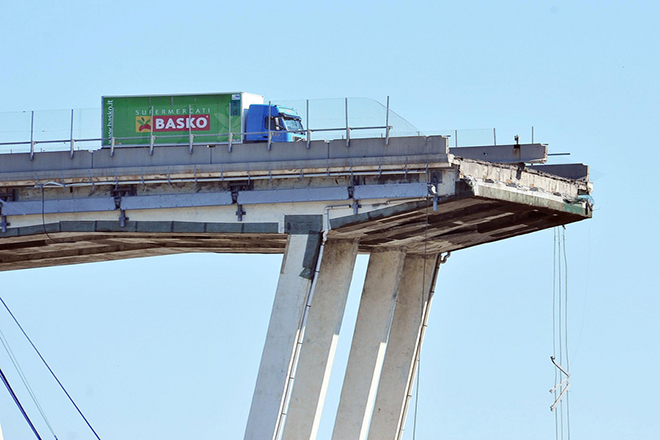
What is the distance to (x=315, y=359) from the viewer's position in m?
67.9

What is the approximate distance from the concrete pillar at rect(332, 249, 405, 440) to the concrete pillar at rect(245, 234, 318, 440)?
10.1 m

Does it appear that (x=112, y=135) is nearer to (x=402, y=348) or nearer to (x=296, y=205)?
(x=296, y=205)

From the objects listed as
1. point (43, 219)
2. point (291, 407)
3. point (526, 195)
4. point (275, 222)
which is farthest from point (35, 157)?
point (526, 195)

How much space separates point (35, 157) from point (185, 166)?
7132 millimetres

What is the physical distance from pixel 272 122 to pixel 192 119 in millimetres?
3590

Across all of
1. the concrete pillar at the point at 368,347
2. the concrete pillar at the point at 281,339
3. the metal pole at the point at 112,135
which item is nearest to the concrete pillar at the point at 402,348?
the concrete pillar at the point at 368,347

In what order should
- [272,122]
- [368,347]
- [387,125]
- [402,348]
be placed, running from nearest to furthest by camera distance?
[387,125] → [272,122] → [368,347] → [402,348]

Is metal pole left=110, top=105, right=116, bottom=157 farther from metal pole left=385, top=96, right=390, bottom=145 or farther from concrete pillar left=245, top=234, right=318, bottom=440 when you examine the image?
metal pole left=385, top=96, right=390, bottom=145

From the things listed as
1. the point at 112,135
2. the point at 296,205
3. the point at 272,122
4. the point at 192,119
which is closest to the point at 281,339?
the point at 296,205

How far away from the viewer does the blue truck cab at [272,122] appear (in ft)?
222

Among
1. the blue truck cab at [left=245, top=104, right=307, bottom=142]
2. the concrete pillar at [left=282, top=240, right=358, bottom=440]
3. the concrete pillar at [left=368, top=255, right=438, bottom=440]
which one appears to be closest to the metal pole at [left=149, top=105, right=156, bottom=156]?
the blue truck cab at [left=245, top=104, right=307, bottom=142]

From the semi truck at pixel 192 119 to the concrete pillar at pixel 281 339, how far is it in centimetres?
543

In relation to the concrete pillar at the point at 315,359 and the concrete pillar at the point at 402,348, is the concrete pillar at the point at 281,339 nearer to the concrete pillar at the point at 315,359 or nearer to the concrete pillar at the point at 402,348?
the concrete pillar at the point at 315,359

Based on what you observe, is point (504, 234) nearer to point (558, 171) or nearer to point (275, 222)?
A: point (558, 171)
